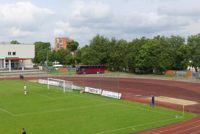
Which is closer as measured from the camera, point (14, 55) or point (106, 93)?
point (106, 93)

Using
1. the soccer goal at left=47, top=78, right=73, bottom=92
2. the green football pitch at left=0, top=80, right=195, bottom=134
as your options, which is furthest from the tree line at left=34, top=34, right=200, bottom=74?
the green football pitch at left=0, top=80, right=195, bottom=134

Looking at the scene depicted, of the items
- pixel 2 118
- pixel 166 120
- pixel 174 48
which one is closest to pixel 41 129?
pixel 2 118

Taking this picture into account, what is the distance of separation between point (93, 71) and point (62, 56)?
49.8 meters

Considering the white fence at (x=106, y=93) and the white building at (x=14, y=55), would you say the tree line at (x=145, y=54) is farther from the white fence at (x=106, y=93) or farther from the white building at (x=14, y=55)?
→ the white fence at (x=106, y=93)

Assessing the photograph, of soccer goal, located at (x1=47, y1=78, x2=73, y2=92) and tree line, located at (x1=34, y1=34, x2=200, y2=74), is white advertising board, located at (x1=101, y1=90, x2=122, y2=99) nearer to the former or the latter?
soccer goal, located at (x1=47, y1=78, x2=73, y2=92)

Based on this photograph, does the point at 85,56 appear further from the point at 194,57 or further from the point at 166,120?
the point at 166,120

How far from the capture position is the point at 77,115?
121 feet

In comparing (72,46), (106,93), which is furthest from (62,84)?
(72,46)

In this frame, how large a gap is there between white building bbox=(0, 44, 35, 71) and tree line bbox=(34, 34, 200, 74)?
61.4ft

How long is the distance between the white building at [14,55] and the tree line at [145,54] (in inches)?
737

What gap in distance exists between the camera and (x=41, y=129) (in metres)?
30.6

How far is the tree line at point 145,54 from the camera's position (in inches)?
3684

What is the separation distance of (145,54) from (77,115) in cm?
6084

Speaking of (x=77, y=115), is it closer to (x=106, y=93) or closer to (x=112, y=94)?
(x=112, y=94)
